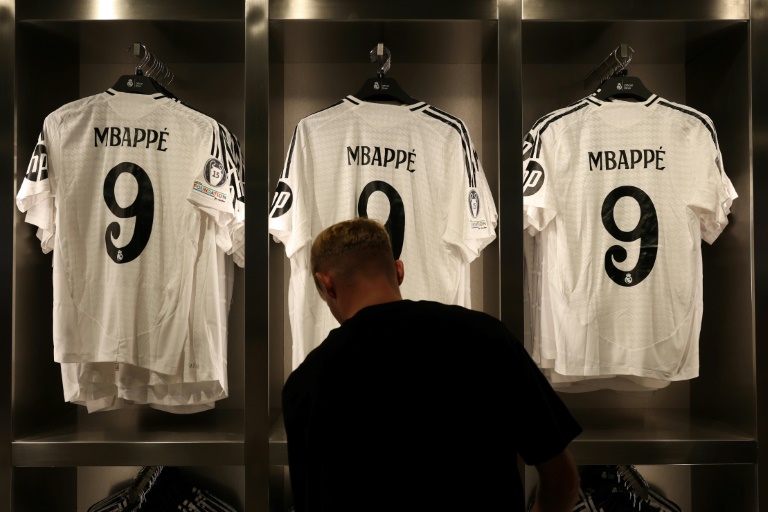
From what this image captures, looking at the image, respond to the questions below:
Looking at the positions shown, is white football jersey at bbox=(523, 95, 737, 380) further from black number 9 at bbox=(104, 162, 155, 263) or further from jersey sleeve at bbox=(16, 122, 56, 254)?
jersey sleeve at bbox=(16, 122, 56, 254)

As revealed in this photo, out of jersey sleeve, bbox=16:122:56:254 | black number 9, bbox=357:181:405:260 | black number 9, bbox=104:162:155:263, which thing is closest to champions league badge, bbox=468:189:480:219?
black number 9, bbox=357:181:405:260

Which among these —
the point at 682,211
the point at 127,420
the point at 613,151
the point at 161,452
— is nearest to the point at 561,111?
the point at 613,151

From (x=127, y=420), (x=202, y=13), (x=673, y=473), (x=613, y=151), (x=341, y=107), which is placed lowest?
(x=673, y=473)

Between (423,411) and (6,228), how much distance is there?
1753 mm

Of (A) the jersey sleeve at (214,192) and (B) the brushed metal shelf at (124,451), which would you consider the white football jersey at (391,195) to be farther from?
(B) the brushed metal shelf at (124,451)

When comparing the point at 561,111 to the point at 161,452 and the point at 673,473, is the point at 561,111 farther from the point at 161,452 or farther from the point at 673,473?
the point at 161,452

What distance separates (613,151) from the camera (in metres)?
2.43

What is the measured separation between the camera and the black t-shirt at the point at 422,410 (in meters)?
1.26

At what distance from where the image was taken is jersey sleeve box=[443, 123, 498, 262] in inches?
91.4

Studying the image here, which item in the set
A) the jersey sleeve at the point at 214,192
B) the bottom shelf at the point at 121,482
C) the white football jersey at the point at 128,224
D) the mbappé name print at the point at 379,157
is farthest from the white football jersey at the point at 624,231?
the bottom shelf at the point at 121,482

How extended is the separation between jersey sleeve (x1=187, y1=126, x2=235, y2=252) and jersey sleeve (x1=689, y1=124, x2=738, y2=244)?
1662mm

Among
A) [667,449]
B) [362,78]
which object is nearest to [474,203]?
[362,78]

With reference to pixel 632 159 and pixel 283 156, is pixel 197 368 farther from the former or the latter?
pixel 632 159

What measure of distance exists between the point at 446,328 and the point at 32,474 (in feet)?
6.32
